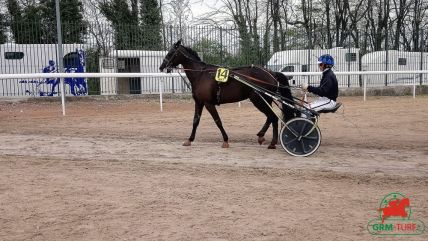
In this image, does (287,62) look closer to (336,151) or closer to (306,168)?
→ (336,151)

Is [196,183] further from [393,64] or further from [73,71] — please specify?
[393,64]

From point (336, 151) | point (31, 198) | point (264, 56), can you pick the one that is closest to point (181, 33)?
point (264, 56)

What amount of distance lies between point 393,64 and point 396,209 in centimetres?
2006

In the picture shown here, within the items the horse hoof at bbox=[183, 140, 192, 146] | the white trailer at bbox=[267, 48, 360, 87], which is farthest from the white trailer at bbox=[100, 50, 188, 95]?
the horse hoof at bbox=[183, 140, 192, 146]

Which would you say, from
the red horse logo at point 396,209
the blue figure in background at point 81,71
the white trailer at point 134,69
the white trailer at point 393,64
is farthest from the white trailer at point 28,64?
the red horse logo at point 396,209

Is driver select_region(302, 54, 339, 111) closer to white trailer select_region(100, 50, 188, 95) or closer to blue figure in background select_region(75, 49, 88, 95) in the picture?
white trailer select_region(100, 50, 188, 95)

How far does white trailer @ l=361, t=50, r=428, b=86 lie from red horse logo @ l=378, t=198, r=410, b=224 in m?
18.1

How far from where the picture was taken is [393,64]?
22953 millimetres

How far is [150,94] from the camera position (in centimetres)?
1856

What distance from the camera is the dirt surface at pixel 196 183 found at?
4203mm

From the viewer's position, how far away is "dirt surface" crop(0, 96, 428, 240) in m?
4.20

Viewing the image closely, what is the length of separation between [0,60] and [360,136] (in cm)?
1519

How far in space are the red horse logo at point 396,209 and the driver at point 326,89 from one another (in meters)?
2.92

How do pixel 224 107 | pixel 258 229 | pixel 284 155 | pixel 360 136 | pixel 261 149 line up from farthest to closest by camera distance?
pixel 224 107
pixel 360 136
pixel 261 149
pixel 284 155
pixel 258 229
